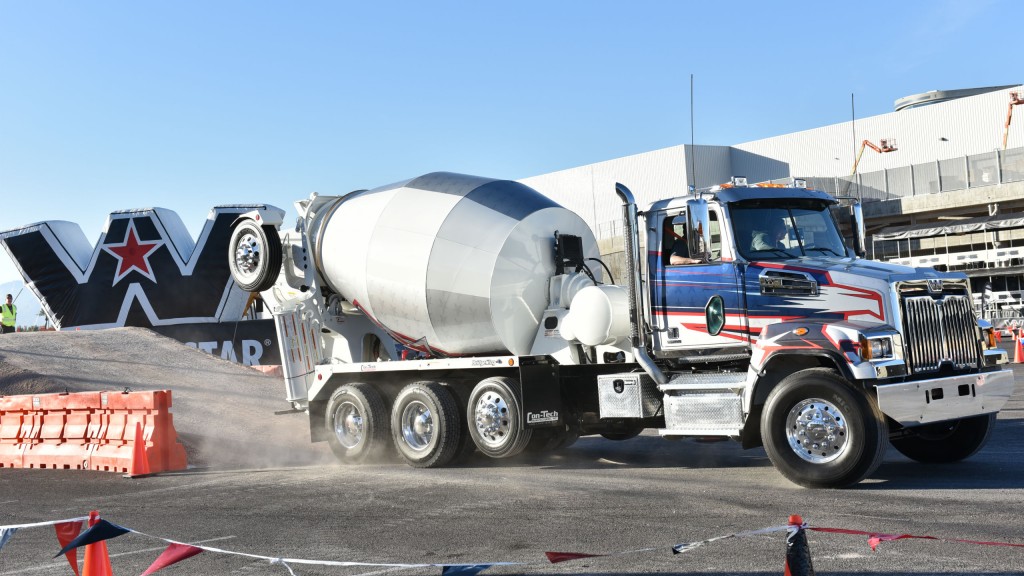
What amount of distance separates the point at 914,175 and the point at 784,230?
43.8 metres

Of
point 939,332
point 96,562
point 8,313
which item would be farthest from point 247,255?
point 8,313

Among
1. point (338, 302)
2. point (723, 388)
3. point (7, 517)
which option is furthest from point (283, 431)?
point (723, 388)

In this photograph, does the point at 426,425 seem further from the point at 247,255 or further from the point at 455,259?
the point at 247,255

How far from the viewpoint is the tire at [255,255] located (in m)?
14.3

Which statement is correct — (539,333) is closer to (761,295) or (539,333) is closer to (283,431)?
(761,295)

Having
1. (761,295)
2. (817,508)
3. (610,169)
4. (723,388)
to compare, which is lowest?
(817,508)

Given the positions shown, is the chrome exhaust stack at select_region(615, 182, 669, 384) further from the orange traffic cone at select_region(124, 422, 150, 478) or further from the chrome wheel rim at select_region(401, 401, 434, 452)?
the orange traffic cone at select_region(124, 422, 150, 478)

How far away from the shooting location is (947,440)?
1073 centimetres

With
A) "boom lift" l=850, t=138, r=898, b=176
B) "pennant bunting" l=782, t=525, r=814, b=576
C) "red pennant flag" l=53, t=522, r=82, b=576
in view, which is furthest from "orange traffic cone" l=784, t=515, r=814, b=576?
"boom lift" l=850, t=138, r=898, b=176

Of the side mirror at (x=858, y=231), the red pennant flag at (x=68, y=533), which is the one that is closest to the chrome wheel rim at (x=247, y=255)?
the side mirror at (x=858, y=231)

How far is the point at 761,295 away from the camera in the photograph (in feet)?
33.0

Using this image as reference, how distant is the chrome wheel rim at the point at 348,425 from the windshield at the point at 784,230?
18.6 feet

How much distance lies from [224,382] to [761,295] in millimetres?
14608

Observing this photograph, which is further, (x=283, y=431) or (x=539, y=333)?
(x=283, y=431)
